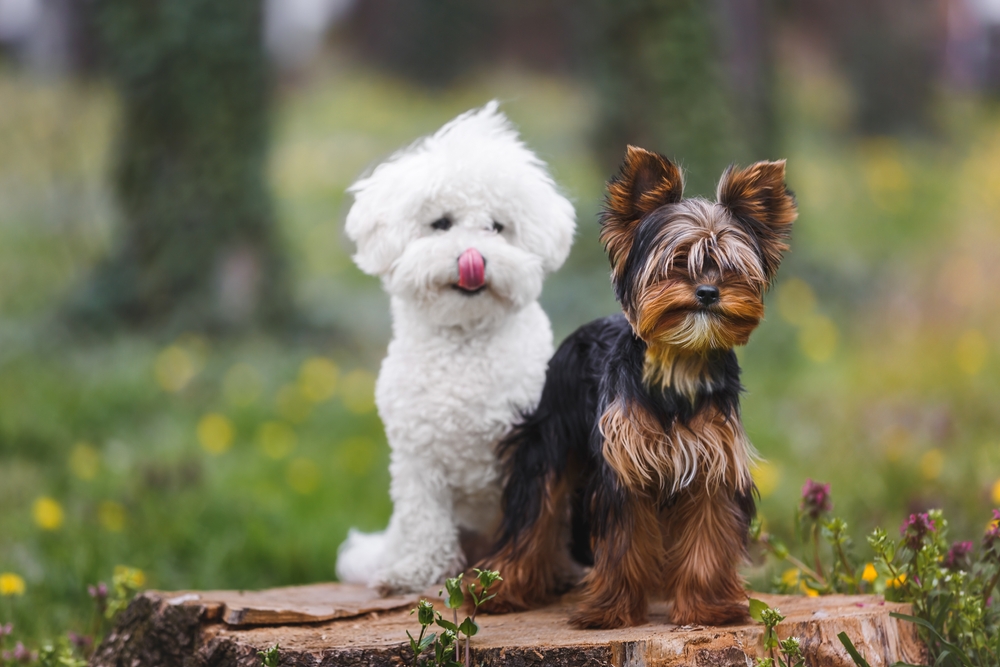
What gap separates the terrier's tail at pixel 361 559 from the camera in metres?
3.72

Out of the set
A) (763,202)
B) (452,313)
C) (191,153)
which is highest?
(191,153)

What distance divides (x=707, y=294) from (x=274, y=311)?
586 centimetres

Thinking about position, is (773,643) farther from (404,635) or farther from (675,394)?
(404,635)

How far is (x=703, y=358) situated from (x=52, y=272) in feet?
28.0

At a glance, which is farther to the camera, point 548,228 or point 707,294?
point 548,228

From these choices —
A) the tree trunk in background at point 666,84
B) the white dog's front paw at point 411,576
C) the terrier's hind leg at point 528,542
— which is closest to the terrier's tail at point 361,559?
the white dog's front paw at point 411,576

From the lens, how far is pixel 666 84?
796 centimetres

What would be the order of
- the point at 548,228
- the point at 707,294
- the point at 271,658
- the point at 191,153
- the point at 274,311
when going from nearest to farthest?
the point at 707,294 < the point at 271,658 < the point at 548,228 < the point at 191,153 < the point at 274,311

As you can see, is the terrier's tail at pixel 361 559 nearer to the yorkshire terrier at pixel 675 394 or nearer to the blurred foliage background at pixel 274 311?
the blurred foliage background at pixel 274 311

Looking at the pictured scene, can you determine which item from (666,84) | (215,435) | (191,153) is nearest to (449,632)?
(215,435)

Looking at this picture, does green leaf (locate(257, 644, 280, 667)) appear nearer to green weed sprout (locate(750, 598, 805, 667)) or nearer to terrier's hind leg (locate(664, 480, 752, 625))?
terrier's hind leg (locate(664, 480, 752, 625))

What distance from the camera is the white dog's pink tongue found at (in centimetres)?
316

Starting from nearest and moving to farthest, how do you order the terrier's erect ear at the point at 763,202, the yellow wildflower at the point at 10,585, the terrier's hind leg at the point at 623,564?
the terrier's erect ear at the point at 763,202 < the terrier's hind leg at the point at 623,564 < the yellow wildflower at the point at 10,585

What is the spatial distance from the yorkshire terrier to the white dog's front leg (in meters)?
0.57
